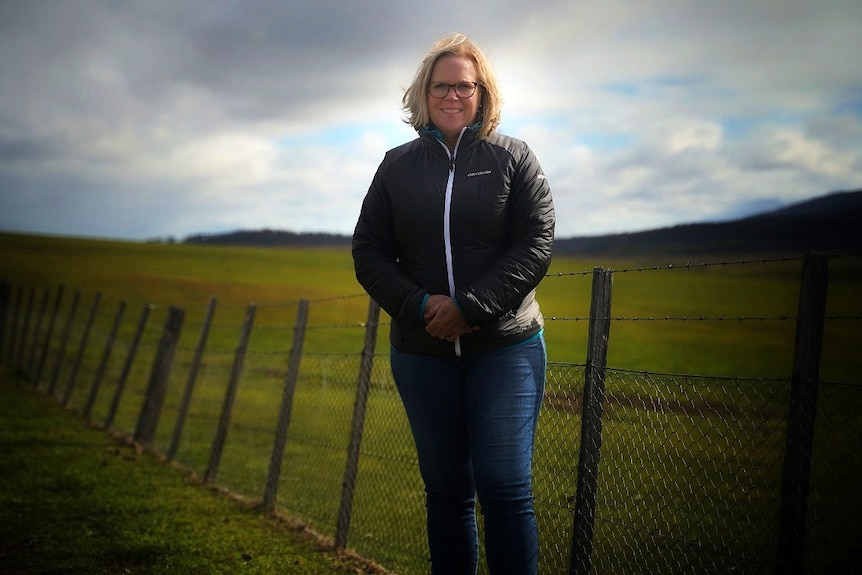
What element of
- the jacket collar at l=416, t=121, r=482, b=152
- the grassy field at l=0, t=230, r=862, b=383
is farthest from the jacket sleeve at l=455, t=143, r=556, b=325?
the grassy field at l=0, t=230, r=862, b=383

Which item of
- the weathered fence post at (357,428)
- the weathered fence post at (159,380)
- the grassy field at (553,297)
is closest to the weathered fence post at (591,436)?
the grassy field at (553,297)

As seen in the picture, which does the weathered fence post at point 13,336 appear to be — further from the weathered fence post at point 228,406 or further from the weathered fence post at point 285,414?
the weathered fence post at point 285,414

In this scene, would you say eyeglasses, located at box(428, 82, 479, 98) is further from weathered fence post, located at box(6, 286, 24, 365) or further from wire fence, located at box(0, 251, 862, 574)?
weathered fence post, located at box(6, 286, 24, 365)

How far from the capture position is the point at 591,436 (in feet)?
11.8

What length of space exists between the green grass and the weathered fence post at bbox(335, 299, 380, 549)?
0.69 feet

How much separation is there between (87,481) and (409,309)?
19.0 ft

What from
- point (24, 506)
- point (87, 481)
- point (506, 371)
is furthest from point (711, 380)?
point (87, 481)

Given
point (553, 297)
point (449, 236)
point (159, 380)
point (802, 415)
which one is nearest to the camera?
point (802, 415)

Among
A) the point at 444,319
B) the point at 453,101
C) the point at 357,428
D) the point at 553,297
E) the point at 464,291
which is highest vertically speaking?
the point at 453,101

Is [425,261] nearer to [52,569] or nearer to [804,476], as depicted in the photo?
[804,476]

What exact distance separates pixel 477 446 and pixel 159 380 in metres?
8.48

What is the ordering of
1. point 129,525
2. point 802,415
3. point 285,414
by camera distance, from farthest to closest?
point 285,414, point 129,525, point 802,415

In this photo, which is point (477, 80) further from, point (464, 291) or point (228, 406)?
point (228, 406)

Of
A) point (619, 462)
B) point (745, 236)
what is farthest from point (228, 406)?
point (745, 236)
